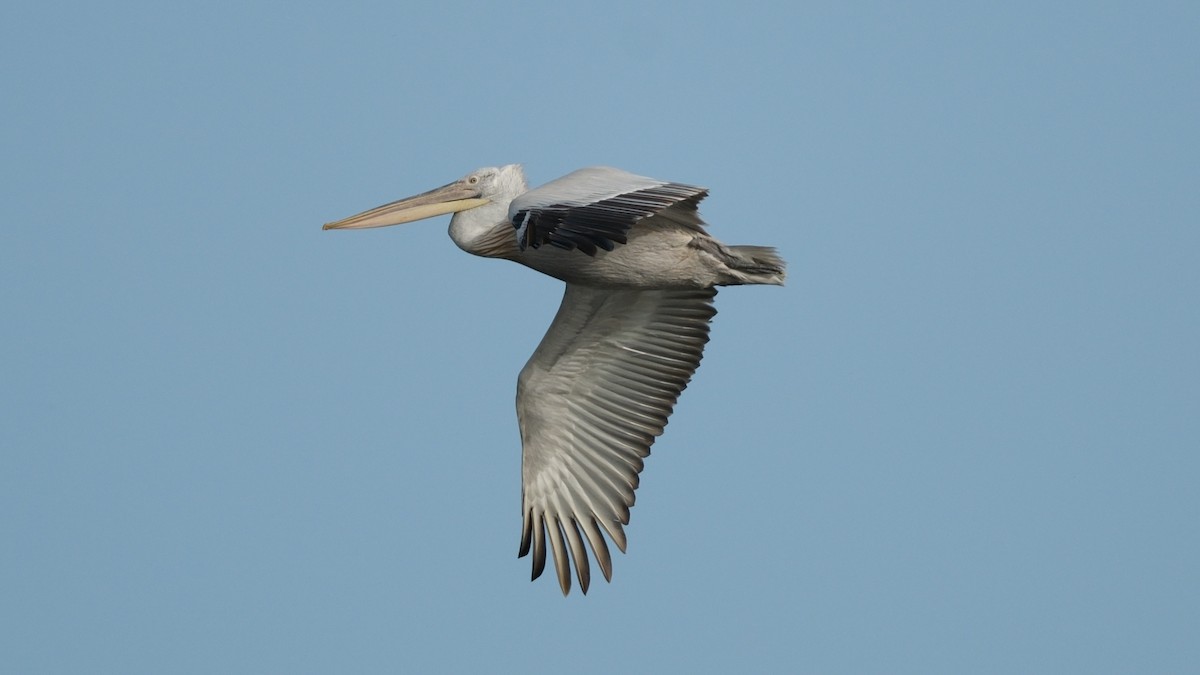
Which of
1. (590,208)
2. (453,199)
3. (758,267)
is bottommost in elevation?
(590,208)

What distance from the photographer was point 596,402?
1161 cm

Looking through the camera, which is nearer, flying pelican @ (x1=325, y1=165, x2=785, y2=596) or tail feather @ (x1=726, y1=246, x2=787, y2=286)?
tail feather @ (x1=726, y1=246, x2=787, y2=286)

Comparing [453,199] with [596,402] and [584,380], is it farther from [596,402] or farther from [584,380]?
[596,402]

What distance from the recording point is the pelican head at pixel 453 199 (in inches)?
430

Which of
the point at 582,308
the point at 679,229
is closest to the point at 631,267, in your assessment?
the point at 679,229

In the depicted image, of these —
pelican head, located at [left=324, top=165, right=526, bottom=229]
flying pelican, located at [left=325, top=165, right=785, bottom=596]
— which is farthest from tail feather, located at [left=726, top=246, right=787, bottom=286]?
pelican head, located at [left=324, top=165, right=526, bottom=229]

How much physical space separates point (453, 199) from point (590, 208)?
2523mm

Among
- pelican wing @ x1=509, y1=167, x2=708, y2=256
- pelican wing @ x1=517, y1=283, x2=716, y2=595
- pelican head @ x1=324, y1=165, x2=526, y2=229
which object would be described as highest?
pelican head @ x1=324, y1=165, x2=526, y2=229

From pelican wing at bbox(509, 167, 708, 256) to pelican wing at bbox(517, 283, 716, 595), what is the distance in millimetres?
1952

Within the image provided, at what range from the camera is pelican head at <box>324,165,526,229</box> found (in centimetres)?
1093

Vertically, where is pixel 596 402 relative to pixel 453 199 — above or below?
below

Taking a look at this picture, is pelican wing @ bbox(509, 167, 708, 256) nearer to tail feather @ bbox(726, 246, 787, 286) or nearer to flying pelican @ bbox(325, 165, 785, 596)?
tail feather @ bbox(726, 246, 787, 286)

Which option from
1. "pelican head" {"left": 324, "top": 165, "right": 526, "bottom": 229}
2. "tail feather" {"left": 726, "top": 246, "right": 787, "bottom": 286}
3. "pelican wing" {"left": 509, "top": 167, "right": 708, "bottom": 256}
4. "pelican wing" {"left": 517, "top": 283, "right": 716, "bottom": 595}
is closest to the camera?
"pelican wing" {"left": 509, "top": 167, "right": 708, "bottom": 256}

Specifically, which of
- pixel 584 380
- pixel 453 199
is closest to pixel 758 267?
pixel 584 380
